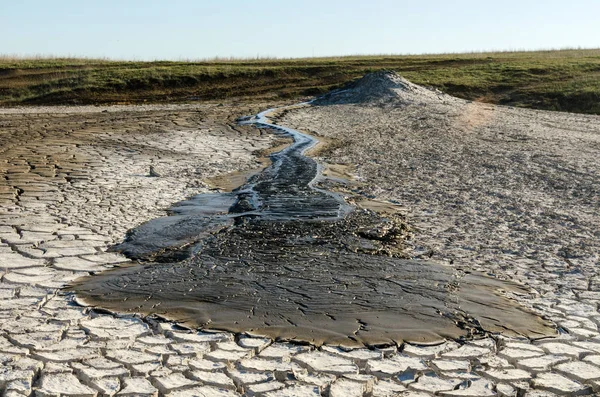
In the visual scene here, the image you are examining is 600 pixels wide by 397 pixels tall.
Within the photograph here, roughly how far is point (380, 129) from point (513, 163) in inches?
143

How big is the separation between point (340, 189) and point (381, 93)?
8874 millimetres

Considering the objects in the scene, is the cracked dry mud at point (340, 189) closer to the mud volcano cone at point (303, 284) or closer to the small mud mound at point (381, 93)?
the mud volcano cone at point (303, 284)

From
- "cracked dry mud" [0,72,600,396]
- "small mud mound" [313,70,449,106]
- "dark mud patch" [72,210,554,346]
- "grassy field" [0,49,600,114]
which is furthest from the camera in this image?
"grassy field" [0,49,600,114]

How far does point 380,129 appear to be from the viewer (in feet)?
43.4

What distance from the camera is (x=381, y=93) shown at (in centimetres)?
1698

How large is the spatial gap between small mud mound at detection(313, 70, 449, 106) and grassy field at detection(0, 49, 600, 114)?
2847mm

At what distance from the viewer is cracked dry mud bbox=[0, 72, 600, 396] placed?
3.76 m

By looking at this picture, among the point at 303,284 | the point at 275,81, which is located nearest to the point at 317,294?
the point at 303,284

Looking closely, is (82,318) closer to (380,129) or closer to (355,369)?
(355,369)

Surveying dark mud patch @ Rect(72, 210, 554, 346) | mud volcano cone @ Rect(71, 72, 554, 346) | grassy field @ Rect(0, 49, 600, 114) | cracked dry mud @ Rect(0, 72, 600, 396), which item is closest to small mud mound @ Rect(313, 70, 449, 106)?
cracked dry mud @ Rect(0, 72, 600, 396)

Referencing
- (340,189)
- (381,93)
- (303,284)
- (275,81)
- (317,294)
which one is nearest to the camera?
(317,294)

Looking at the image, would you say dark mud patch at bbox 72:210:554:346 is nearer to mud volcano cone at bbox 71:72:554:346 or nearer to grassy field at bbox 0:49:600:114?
mud volcano cone at bbox 71:72:554:346

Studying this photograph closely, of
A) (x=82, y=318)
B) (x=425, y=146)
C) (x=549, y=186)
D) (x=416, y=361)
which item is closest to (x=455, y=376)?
(x=416, y=361)

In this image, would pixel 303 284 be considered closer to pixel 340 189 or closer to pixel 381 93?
pixel 340 189
